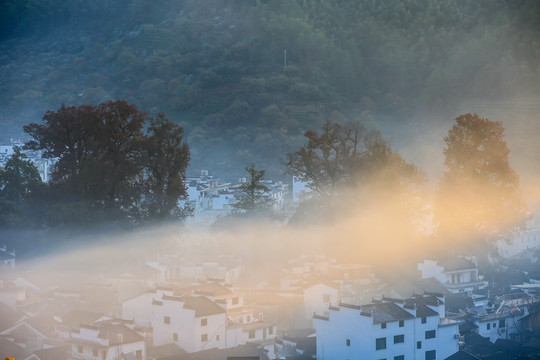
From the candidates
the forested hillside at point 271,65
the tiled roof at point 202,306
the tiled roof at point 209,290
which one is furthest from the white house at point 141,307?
the forested hillside at point 271,65

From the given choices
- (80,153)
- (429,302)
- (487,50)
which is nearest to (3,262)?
(80,153)

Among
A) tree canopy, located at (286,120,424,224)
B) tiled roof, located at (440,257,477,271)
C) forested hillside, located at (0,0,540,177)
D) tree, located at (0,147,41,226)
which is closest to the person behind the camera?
tiled roof, located at (440,257,477,271)

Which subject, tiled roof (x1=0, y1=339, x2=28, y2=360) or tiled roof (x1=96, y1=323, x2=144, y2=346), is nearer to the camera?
tiled roof (x1=96, y1=323, x2=144, y2=346)

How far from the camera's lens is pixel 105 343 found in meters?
13.7

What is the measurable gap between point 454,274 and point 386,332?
18.8 ft

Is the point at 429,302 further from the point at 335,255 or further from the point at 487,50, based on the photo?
the point at 487,50

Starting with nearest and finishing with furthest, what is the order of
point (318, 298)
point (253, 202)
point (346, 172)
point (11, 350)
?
point (11, 350) → point (318, 298) → point (253, 202) → point (346, 172)

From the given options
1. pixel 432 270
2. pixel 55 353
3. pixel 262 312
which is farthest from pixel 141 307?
pixel 432 270

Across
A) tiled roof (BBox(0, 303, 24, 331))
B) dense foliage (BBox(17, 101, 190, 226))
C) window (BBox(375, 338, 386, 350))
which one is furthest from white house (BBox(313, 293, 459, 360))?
dense foliage (BBox(17, 101, 190, 226))

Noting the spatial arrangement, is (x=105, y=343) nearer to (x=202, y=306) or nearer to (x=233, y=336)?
(x=202, y=306)

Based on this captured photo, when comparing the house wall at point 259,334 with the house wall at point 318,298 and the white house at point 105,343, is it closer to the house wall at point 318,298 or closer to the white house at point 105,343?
the house wall at point 318,298

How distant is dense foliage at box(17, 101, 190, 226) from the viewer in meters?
20.8

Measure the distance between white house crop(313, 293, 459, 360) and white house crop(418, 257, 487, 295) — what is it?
4225 millimetres

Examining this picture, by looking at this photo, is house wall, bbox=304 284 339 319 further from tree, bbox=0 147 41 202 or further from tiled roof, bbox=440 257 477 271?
tree, bbox=0 147 41 202
